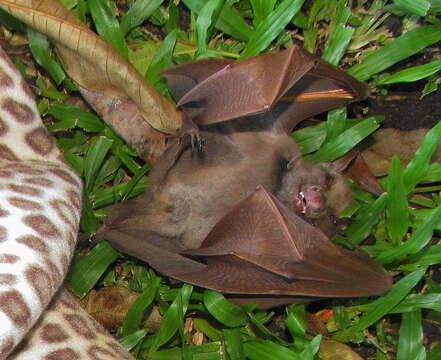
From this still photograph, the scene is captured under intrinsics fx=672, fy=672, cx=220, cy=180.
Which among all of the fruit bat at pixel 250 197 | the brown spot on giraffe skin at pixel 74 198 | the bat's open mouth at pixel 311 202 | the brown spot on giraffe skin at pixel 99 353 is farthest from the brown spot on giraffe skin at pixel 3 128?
the bat's open mouth at pixel 311 202

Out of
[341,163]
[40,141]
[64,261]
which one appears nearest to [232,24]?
[341,163]

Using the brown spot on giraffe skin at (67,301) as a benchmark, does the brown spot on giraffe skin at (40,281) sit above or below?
above

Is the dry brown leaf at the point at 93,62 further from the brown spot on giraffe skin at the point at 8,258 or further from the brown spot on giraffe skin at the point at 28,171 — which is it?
the brown spot on giraffe skin at the point at 8,258

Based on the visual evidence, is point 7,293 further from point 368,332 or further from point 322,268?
point 368,332

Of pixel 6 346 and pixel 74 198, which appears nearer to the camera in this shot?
pixel 6 346

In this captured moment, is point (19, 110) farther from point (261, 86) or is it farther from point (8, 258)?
point (261, 86)

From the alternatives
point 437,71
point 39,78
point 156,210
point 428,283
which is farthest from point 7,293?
point 437,71
